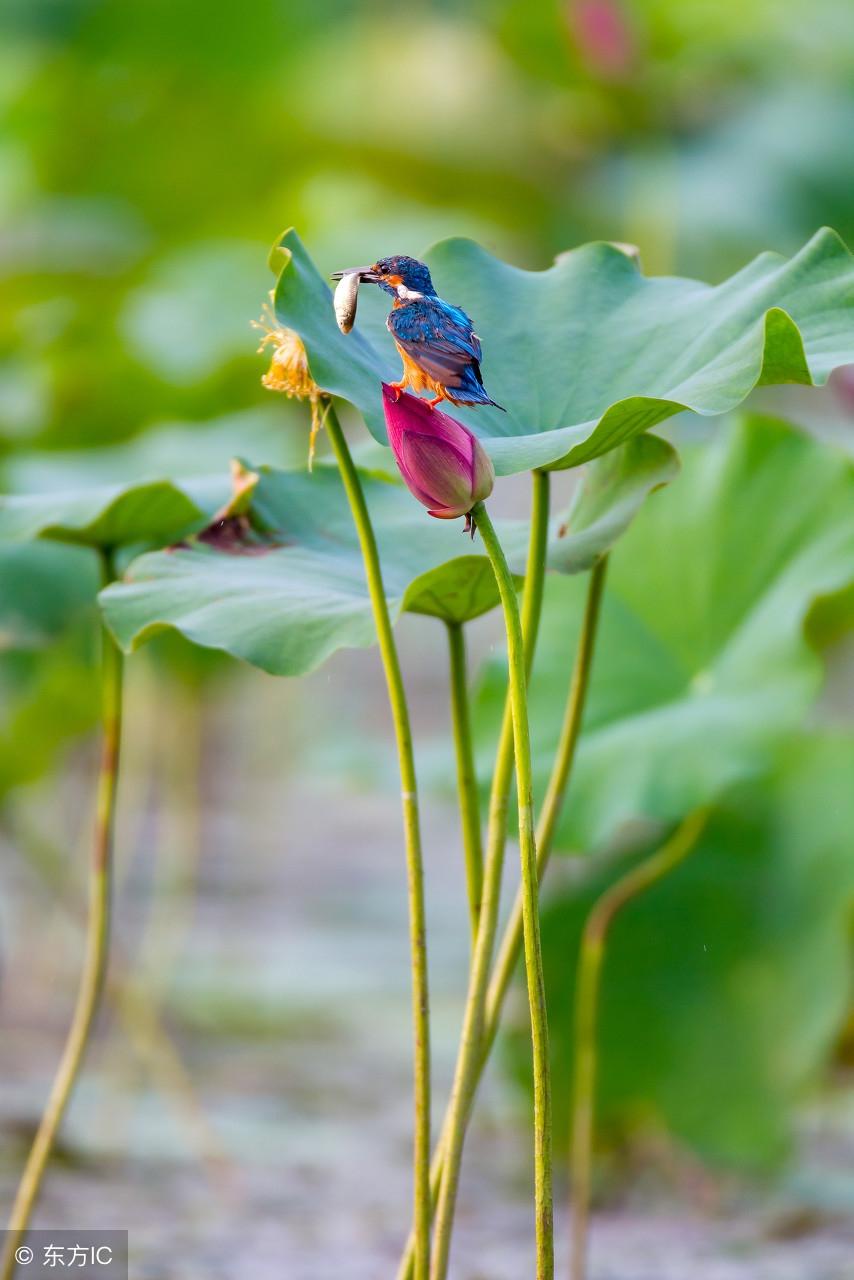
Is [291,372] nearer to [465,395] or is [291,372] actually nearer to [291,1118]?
[465,395]

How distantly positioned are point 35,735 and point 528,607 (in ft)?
3.42

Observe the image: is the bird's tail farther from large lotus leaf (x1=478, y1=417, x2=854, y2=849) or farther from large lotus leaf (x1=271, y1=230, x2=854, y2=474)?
large lotus leaf (x1=478, y1=417, x2=854, y2=849)

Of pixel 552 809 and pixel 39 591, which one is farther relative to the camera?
pixel 39 591

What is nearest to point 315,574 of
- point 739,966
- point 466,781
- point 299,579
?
point 299,579

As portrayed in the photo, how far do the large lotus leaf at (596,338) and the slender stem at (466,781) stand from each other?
11 cm

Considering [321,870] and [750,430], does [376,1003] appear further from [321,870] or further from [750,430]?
[750,430]

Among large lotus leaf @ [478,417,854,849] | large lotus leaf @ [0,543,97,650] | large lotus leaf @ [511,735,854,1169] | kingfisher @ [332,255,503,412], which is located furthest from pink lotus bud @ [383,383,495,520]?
large lotus leaf @ [511,735,854,1169]

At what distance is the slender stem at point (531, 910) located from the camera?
1.70ft

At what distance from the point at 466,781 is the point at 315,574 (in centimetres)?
13

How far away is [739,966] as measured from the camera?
1335 mm

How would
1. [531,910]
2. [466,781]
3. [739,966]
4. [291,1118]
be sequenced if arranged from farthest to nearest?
[291,1118] < [739,966] < [466,781] < [531,910]

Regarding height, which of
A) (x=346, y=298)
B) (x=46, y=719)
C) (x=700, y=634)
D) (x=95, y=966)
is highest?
(x=46, y=719)

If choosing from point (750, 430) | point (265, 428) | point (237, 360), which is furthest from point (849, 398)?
point (237, 360)

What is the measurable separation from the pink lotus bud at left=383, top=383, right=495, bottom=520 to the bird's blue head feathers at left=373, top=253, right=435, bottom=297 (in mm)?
50
